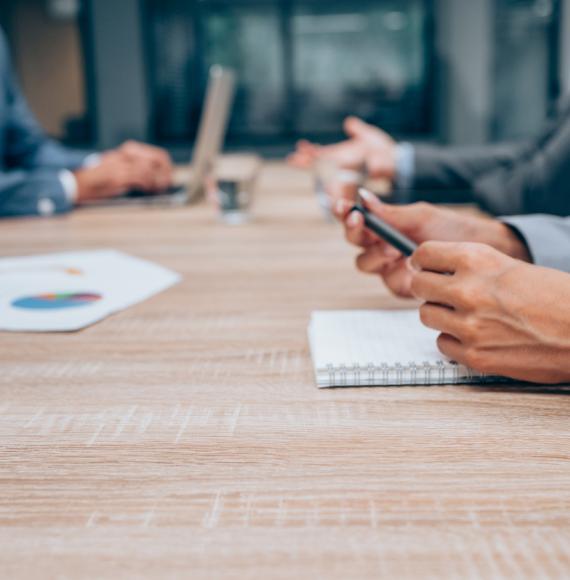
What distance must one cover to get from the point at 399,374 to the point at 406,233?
0.27 meters

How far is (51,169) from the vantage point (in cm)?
204

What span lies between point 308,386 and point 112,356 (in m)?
0.18

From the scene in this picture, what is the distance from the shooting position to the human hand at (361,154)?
1525 millimetres

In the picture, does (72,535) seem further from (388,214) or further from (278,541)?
(388,214)

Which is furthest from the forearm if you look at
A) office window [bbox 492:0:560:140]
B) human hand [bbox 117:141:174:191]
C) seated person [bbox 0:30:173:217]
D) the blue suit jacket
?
office window [bbox 492:0:560:140]

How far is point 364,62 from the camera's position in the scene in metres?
5.50

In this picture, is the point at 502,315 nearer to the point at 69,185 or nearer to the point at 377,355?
the point at 377,355

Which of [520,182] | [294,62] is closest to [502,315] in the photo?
[520,182]

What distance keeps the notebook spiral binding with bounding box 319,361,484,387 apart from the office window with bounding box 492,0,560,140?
4.86 m

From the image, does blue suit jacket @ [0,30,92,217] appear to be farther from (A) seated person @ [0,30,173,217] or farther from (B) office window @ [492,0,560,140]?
(B) office window @ [492,0,560,140]

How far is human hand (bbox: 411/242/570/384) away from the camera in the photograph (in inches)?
18.8

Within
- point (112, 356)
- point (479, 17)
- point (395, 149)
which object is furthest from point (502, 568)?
point (479, 17)

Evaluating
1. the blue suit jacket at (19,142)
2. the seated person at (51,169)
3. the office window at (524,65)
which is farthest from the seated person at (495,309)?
the office window at (524,65)

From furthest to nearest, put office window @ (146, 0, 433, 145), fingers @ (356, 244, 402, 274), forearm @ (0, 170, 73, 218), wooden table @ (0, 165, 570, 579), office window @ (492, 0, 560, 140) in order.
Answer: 1. office window @ (146, 0, 433, 145)
2. office window @ (492, 0, 560, 140)
3. forearm @ (0, 170, 73, 218)
4. fingers @ (356, 244, 402, 274)
5. wooden table @ (0, 165, 570, 579)
